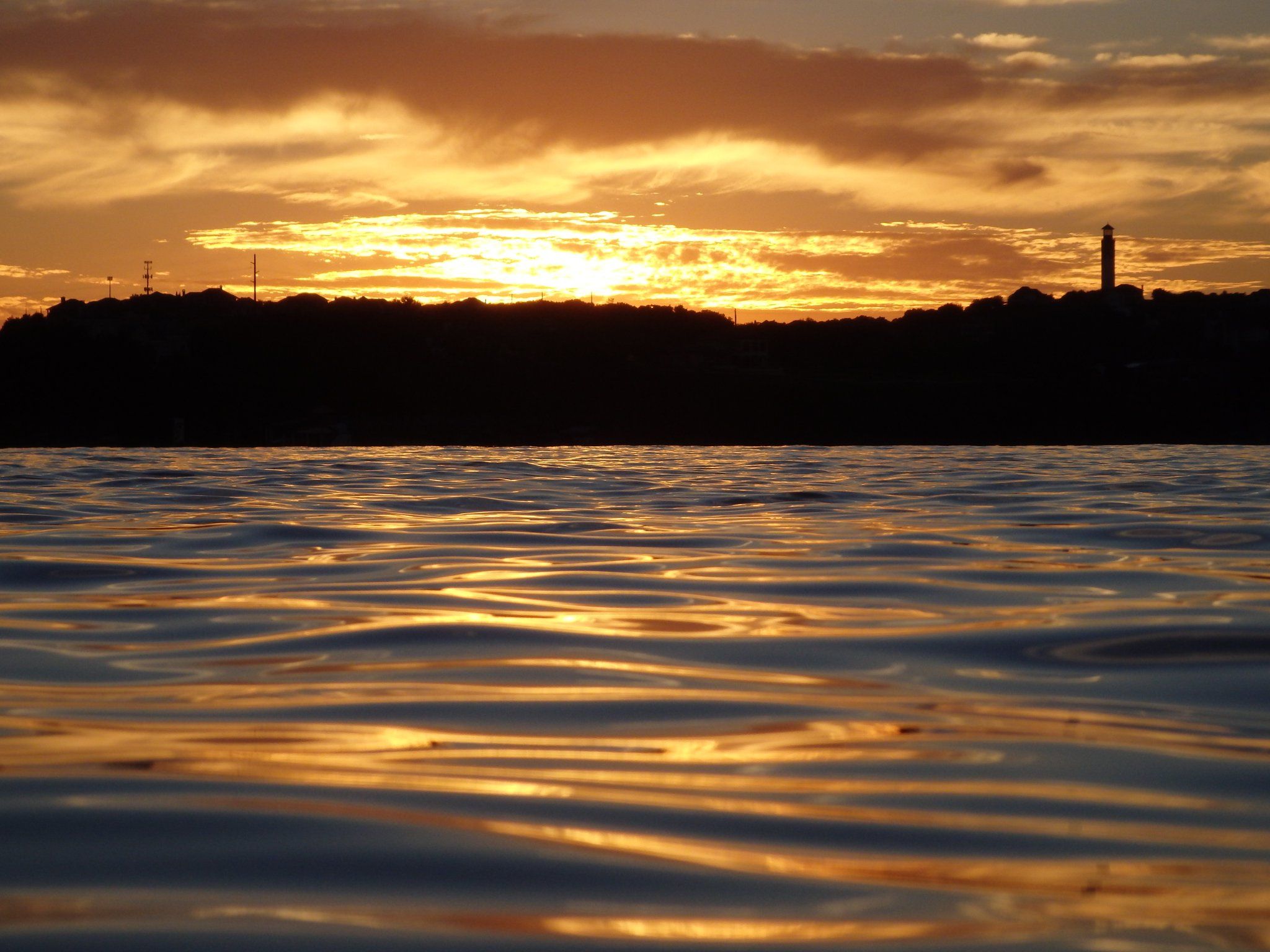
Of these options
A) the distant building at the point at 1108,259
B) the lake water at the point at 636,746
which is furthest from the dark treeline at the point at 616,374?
the lake water at the point at 636,746

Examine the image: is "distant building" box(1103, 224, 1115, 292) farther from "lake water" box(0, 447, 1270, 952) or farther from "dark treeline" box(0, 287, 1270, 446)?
"lake water" box(0, 447, 1270, 952)

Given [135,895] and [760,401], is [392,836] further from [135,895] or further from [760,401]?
[760,401]

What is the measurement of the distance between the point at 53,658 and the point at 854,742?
2885 mm

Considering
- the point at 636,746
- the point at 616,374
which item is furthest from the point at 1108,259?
the point at 636,746

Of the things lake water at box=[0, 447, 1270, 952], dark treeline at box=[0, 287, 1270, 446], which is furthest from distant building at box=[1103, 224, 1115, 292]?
lake water at box=[0, 447, 1270, 952]

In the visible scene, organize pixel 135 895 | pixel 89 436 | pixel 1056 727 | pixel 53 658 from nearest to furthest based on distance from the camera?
1. pixel 135 895
2. pixel 1056 727
3. pixel 53 658
4. pixel 89 436

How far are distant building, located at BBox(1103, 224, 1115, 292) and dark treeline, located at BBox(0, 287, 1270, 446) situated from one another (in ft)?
3.31

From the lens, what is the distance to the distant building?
276 ft

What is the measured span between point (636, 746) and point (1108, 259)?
89332 millimetres

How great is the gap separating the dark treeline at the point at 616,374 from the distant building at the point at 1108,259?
1.01 m

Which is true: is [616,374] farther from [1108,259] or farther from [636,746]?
[636,746]

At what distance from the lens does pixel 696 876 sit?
6.95 feet

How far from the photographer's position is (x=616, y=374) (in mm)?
77000

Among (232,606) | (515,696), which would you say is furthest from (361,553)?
(515,696)
